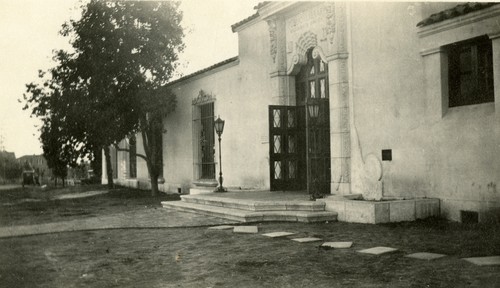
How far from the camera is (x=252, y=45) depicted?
554 inches

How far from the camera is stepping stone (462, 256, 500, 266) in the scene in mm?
4602

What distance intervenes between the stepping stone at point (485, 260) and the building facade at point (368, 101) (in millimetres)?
2741

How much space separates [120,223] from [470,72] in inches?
272

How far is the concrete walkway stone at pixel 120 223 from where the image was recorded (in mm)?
8664

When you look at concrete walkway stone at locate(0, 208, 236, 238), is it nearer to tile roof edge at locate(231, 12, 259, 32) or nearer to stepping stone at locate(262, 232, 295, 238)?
stepping stone at locate(262, 232, 295, 238)

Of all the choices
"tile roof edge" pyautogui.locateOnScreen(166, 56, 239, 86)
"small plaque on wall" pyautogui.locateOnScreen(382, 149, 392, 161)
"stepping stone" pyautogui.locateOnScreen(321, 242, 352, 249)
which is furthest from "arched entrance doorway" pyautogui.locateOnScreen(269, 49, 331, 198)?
"stepping stone" pyautogui.locateOnScreen(321, 242, 352, 249)

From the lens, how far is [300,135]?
12.2 m

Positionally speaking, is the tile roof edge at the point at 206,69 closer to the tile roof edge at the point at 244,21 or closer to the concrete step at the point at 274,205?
the tile roof edge at the point at 244,21

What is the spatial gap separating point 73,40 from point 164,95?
3.70 metres

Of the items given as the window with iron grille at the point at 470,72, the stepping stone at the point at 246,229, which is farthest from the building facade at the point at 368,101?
the stepping stone at the point at 246,229

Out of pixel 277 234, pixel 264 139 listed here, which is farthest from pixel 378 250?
pixel 264 139

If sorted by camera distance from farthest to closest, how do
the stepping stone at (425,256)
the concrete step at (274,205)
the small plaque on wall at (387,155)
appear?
the small plaque on wall at (387,155), the concrete step at (274,205), the stepping stone at (425,256)

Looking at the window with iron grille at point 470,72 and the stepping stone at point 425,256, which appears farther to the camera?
the window with iron grille at point 470,72

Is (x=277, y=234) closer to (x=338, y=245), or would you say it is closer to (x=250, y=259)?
(x=338, y=245)
